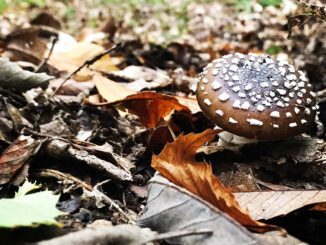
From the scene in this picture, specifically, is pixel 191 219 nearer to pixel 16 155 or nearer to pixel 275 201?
pixel 275 201

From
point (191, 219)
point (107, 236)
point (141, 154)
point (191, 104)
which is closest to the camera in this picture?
point (107, 236)

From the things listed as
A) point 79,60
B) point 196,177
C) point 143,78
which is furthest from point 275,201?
point 79,60

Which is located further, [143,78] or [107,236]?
[143,78]

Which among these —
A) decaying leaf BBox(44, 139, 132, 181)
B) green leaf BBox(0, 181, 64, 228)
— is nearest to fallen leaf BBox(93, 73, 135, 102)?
decaying leaf BBox(44, 139, 132, 181)

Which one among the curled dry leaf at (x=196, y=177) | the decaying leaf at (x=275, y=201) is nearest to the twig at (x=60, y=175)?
the curled dry leaf at (x=196, y=177)

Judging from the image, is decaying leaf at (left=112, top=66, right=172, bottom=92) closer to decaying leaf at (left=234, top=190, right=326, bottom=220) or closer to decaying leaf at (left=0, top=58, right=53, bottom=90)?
decaying leaf at (left=0, top=58, right=53, bottom=90)

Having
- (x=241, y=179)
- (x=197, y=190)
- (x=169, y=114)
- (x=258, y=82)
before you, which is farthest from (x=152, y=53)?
(x=197, y=190)
